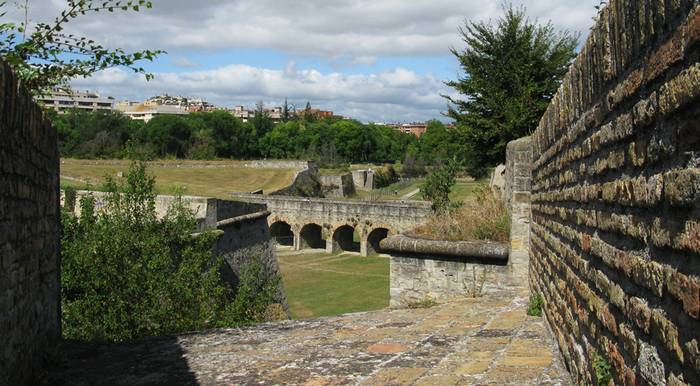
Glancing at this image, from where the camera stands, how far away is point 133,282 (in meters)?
10.9

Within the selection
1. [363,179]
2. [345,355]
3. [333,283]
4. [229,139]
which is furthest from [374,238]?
[229,139]

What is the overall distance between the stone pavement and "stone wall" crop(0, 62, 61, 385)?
50 cm

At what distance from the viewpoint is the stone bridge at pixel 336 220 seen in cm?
4050

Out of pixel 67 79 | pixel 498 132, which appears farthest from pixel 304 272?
pixel 67 79

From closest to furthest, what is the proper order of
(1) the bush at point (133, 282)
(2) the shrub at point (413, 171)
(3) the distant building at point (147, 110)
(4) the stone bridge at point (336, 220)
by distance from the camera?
(1) the bush at point (133, 282), (4) the stone bridge at point (336, 220), (2) the shrub at point (413, 171), (3) the distant building at point (147, 110)

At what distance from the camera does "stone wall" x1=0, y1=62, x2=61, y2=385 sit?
13.3 feet

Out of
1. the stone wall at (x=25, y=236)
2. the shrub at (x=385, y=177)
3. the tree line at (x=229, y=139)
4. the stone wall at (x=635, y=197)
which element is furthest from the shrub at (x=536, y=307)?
the shrub at (x=385, y=177)

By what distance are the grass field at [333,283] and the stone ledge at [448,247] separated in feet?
36.9

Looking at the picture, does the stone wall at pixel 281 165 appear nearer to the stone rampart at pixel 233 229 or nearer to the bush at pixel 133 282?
the stone rampart at pixel 233 229

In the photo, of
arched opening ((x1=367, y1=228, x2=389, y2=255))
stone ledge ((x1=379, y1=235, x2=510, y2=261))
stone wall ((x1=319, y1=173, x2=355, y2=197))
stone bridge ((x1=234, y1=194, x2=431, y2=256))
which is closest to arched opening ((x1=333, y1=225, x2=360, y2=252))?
stone bridge ((x1=234, y1=194, x2=431, y2=256))

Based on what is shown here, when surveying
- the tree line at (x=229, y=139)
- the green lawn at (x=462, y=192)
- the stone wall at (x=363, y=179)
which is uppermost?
the tree line at (x=229, y=139)

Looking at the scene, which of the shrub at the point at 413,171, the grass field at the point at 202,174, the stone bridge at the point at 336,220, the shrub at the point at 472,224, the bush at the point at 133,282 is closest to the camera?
the bush at the point at 133,282

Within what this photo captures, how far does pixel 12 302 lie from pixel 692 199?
3951 millimetres

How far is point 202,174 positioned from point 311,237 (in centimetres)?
1086
